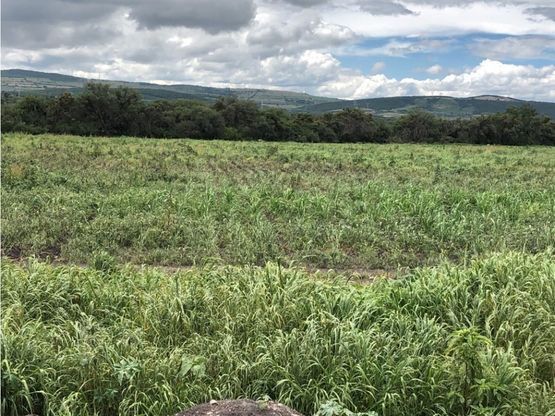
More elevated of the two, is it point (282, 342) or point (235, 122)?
point (235, 122)

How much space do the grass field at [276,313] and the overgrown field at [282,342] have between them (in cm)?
2

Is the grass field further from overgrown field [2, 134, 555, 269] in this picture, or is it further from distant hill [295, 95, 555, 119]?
distant hill [295, 95, 555, 119]

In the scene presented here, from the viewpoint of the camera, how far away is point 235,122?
60.9 m

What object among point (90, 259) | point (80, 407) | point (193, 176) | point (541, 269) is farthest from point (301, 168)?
point (80, 407)

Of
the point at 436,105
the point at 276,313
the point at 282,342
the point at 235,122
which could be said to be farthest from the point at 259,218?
the point at 436,105

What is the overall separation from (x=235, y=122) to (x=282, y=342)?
57174 millimetres

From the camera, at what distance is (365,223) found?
11.5 metres

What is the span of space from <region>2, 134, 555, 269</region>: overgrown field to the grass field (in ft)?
0.19

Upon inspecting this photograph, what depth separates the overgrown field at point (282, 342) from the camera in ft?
14.6

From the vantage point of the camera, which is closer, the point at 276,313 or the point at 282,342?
the point at 282,342

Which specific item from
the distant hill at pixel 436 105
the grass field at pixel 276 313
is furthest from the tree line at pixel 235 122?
the distant hill at pixel 436 105

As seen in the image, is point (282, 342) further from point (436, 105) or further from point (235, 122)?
point (436, 105)

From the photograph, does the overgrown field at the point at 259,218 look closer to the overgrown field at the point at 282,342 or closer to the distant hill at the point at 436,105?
the overgrown field at the point at 282,342

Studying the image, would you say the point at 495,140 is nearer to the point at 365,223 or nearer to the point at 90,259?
the point at 365,223
